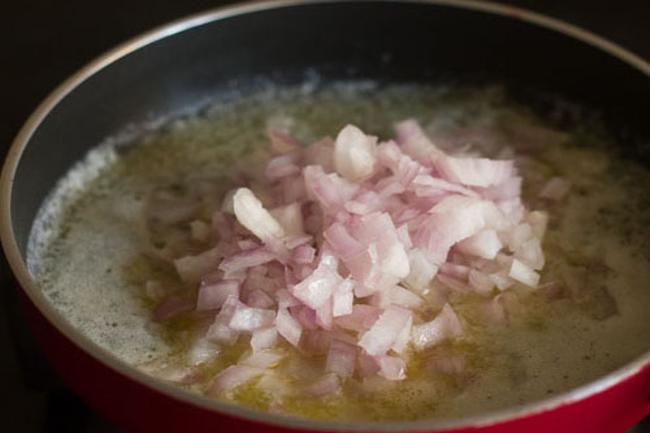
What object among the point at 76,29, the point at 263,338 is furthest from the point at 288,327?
the point at 76,29

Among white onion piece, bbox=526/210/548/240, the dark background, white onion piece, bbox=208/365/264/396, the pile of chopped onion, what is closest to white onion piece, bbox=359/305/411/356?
the pile of chopped onion

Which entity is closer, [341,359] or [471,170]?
[341,359]

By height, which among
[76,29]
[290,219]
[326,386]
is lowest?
[326,386]

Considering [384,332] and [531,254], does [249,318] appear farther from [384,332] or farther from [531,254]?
[531,254]

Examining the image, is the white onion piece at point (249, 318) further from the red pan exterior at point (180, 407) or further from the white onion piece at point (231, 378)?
the red pan exterior at point (180, 407)

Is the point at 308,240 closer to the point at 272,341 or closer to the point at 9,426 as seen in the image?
the point at 272,341

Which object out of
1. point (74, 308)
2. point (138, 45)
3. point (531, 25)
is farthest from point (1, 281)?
point (531, 25)
